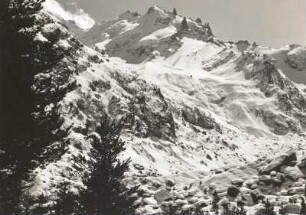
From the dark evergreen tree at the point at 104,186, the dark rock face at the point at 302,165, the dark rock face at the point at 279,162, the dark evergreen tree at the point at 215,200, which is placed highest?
the dark rock face at the point at 279,162

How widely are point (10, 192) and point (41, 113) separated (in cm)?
456

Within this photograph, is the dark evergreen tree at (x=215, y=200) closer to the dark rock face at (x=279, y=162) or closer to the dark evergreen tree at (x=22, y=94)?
the dark rock face at (x=279, y=162)

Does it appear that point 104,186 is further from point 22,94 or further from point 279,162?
point 279,162

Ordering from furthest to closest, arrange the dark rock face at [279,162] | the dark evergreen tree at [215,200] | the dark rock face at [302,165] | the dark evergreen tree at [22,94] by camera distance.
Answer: the dark rock face at [279,162], the dark rock face at [302,165], the dark evergreen tree at [215,200], the dark evergreen tree at [22,94]

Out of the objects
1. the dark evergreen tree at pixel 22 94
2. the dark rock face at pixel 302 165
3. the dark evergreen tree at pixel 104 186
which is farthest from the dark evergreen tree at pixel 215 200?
the dark evergreen tree at pixel 22 94

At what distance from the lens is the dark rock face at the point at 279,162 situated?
79625 mm

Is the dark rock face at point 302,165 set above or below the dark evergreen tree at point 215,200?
above

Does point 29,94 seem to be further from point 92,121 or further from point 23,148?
point 92,121

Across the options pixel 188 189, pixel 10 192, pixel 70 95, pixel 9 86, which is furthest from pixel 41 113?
pixel 70 95

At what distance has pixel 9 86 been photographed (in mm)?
19422

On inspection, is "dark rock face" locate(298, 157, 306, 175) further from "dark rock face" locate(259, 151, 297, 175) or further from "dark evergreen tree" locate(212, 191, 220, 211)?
A: "dark evergreen tree" locate(212, 191, 220, 211)

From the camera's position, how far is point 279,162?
8019cm

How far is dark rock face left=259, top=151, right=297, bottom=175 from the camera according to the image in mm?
79625

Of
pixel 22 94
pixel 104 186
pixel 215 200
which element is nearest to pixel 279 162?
pixel 215 200
